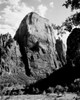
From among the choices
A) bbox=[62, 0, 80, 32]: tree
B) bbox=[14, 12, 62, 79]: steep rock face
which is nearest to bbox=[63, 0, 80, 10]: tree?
bbox=[62, 0, 80, 32]: tree

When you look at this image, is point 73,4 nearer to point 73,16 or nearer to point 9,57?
point 73,16

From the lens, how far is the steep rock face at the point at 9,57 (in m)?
161

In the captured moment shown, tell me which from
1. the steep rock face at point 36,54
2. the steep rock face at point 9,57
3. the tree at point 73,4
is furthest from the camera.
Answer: the steep rock face at point 36,54

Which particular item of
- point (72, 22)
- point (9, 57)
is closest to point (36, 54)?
point (9, 57)

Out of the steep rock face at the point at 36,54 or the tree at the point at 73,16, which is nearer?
the tree at the point at 73,16

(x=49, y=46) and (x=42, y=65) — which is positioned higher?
(x=49, y=46)

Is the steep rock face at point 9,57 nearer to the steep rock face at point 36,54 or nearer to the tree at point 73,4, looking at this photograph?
the steep rock face at point 36,54

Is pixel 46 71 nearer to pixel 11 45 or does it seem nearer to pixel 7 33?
pixel 11 45

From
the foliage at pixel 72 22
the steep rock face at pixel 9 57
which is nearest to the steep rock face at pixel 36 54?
the steep rock face at pixel 9 57

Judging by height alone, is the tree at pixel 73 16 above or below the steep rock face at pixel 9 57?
below

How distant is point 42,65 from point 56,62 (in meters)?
20.9

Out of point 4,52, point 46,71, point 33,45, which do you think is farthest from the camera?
point 33,45

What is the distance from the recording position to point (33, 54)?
184 meters

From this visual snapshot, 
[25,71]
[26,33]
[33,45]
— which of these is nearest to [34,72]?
[25,71]
